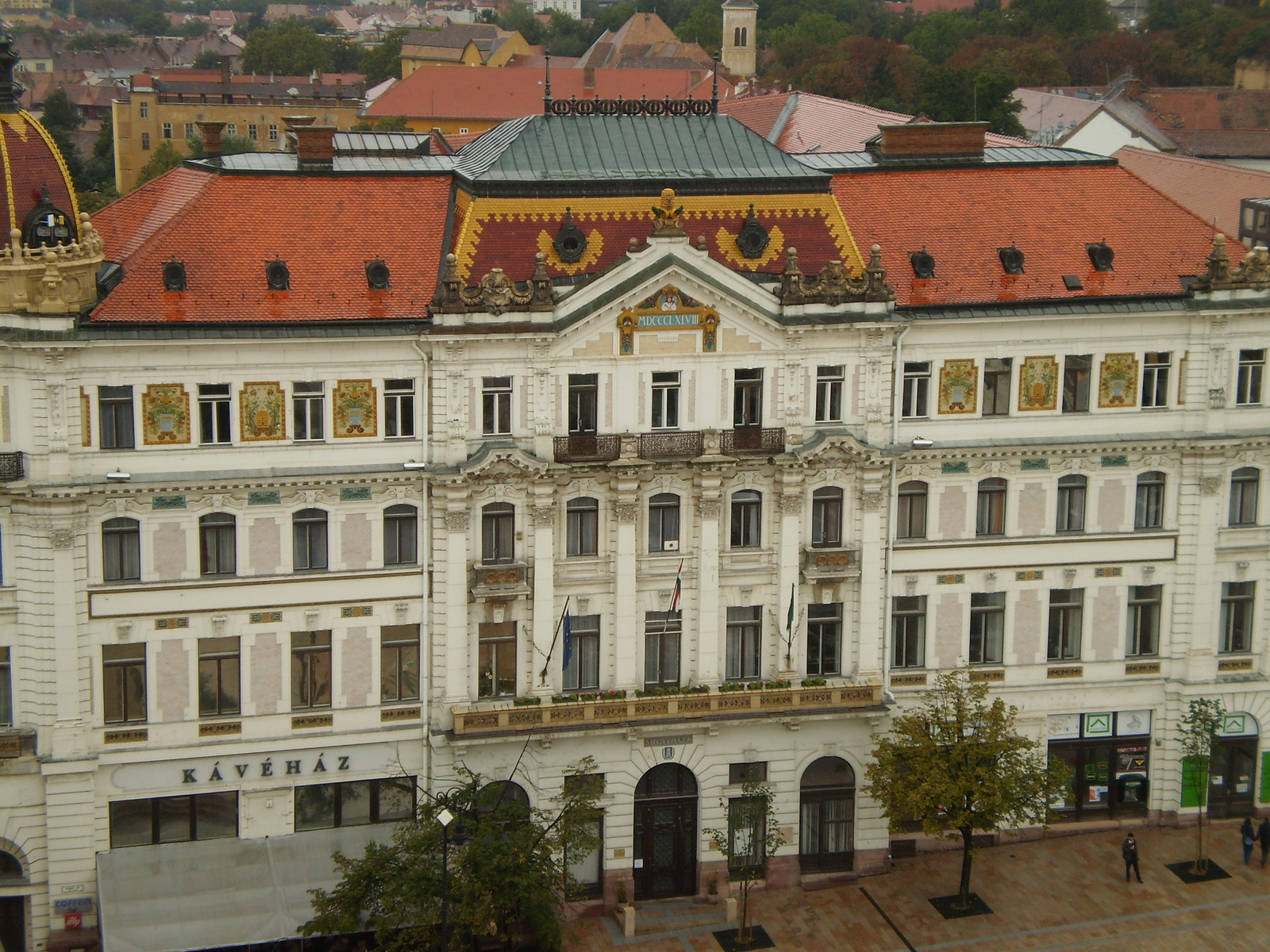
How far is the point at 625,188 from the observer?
62656 mm

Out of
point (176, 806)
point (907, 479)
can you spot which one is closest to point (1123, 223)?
point (907, 479)

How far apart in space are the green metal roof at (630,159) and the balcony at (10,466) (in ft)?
56.8

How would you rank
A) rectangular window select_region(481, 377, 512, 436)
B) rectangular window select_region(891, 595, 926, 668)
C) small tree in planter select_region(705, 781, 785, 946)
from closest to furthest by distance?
rectangular window select_region(481, 377, 512, 436) → small tree in planter select_region(705, 781, 785, 946) → rectangular window select_region(891, 595, 926, 668)

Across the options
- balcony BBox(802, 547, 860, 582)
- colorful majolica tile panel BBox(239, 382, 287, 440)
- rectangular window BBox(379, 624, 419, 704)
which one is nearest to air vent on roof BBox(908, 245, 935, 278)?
balcony BBox(802, 547, 860, 582)

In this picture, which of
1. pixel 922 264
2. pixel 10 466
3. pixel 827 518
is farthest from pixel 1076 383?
pixel 10 466

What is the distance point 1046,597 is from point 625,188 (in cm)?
2159

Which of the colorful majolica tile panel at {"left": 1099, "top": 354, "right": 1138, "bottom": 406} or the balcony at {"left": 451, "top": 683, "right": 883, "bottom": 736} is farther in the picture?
the colorful majolica tile panel at {"left": 1099, "top": 354, "right": 1138, "bottom": 406}

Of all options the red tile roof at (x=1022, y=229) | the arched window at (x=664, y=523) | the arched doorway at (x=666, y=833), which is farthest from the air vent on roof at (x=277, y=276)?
the arched doorway at (x=666, y=833)

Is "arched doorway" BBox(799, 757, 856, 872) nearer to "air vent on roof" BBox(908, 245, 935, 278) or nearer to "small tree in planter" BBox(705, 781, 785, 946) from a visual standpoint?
"small tree in planter" BBox(705, 781, 785, 946)

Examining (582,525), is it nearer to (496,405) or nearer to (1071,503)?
(496,405)

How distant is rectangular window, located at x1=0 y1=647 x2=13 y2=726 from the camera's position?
57.9 metres

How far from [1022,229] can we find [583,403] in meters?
18.2

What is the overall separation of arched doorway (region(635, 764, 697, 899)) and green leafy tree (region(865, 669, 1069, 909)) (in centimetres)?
662

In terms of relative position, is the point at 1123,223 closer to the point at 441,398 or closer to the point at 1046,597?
the point at 1046,597
